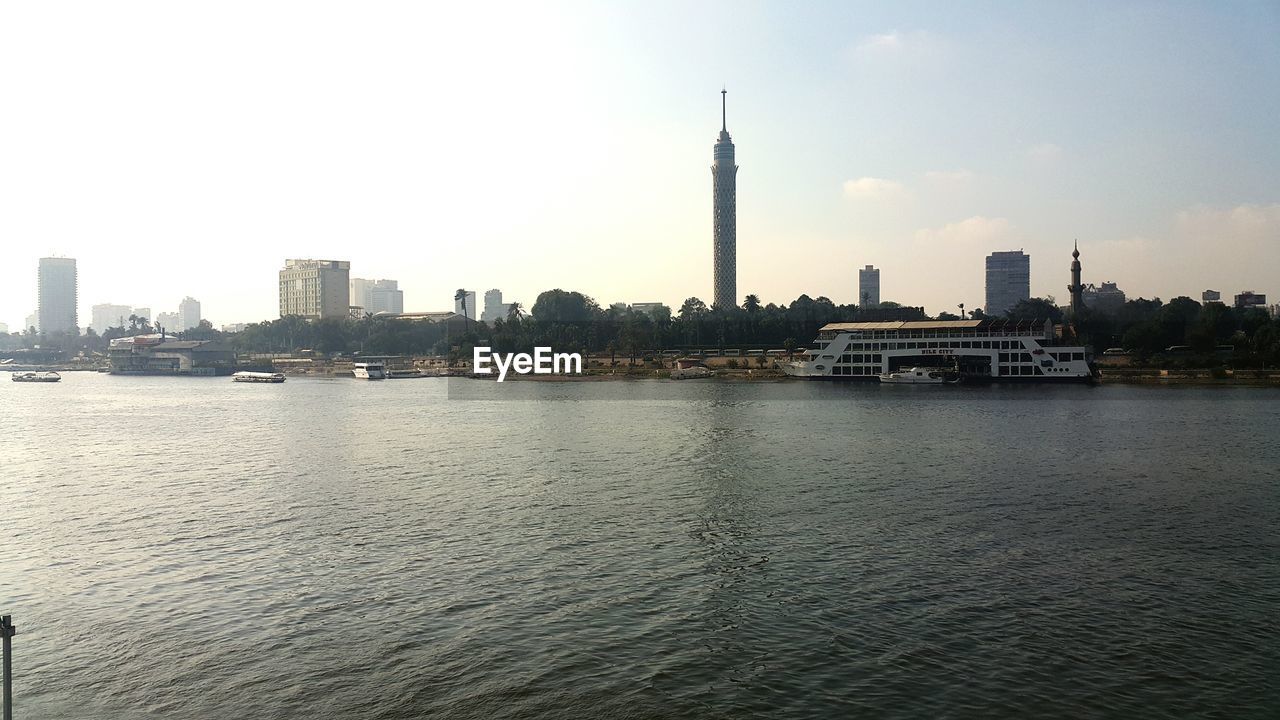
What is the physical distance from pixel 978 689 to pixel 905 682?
1788 mm

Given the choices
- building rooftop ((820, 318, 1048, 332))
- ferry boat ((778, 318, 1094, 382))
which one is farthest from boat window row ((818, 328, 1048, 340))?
building rooftop ((820, 318, 1048, 332))

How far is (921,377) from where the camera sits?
156000 mm

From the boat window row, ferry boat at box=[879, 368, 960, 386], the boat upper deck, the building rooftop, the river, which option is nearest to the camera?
the river

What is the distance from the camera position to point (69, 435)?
85812 mm

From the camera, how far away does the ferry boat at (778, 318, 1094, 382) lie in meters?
155

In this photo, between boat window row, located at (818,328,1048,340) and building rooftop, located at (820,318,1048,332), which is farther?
building rooftop, located at (820,318,1048,332)

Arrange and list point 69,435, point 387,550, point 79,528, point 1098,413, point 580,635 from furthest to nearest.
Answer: point 1098,413, point 69,435, point 79,528, point 387,550, point 580,635

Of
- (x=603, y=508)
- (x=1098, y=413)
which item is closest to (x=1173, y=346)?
(x=1098, y=413)

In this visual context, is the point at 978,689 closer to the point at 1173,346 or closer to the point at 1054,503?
the point at 1054,503

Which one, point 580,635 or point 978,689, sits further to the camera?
point 580,635

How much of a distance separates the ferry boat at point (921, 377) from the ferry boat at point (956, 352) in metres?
4.99

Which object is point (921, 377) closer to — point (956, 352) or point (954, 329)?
point (956, 352)

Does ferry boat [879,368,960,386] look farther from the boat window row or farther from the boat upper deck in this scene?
the boat upper deck

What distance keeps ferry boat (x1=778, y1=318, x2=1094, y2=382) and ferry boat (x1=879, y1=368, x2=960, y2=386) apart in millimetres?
4991
